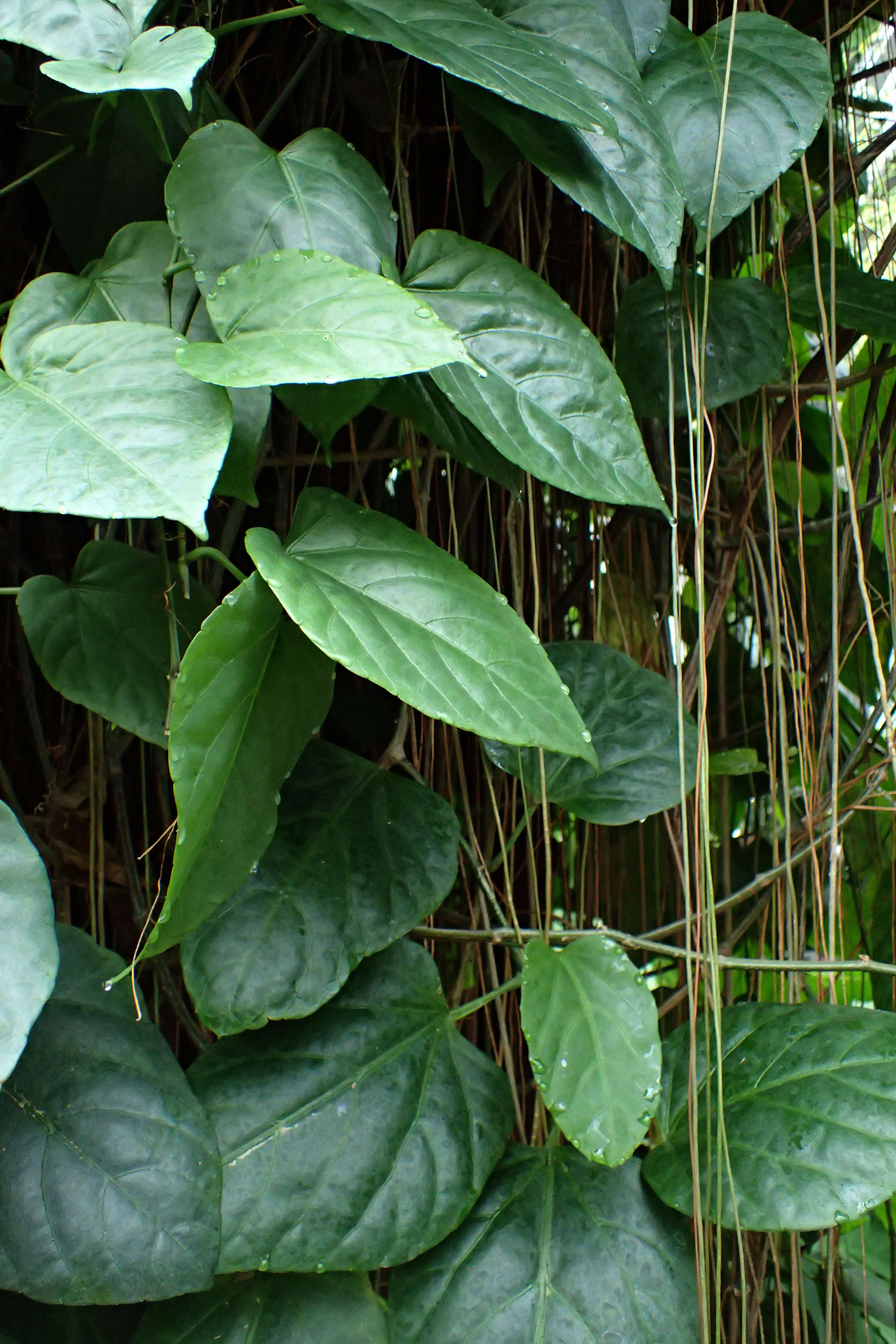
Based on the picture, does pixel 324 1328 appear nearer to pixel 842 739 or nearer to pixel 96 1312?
pixel 96 1312

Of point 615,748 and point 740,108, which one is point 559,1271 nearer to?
point 615,748

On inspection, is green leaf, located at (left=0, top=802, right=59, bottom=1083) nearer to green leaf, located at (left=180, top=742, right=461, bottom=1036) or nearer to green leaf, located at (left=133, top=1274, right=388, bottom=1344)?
green leaf, located at (left=180, top=742, right=461, bottom=1036)

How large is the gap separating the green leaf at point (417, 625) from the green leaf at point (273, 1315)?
16.4 inches

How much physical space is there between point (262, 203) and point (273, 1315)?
28.0 inches

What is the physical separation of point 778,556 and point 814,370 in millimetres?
224

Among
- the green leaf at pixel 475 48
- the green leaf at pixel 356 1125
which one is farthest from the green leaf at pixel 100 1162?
the green leaf at pixel 475 48

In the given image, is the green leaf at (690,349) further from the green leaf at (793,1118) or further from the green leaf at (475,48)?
the green leaf at (793,1118)

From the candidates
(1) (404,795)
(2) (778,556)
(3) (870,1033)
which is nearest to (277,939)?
(1) (404,795)

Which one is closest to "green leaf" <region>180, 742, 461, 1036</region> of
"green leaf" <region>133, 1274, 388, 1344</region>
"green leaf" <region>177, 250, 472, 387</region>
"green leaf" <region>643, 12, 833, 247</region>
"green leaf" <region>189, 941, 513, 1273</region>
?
Result: "green leaf" <region>189, 941, 513, 1273</region>

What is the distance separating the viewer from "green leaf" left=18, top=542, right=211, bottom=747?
24.0 inches

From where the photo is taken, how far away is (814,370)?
3.05 feet

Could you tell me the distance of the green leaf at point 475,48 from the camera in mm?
563

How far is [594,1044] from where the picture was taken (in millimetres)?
616

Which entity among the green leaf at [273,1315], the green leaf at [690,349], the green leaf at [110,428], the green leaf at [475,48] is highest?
the green leaf at [475,48]
